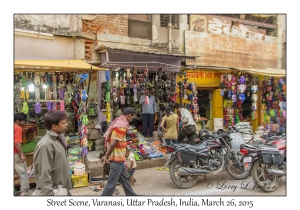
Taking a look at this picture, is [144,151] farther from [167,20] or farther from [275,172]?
[167,20]

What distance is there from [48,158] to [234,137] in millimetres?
4301

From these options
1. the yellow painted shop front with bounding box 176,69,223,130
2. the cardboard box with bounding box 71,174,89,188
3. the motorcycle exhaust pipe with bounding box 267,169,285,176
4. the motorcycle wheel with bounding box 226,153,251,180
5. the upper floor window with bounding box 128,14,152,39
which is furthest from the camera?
the yellow painted shop front with bounding box 176,69,223,130

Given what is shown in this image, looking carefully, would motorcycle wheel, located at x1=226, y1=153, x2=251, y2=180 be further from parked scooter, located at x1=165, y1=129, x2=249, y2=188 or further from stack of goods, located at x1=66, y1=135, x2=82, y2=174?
stack of goods, located at x1=66, y1=135, x2=82, y2=174

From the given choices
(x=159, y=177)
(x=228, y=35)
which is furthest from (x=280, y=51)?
(x=159, y=177)

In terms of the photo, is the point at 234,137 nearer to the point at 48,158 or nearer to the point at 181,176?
the point at 181,176

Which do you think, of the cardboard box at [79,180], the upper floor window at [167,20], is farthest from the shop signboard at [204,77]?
the cardboard box at [79,180]

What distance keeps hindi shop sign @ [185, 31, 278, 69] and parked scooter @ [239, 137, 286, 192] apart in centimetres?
521

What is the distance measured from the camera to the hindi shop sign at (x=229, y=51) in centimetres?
963

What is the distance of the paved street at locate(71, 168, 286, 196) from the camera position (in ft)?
15.8

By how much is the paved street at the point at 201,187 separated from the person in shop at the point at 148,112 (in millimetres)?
2825

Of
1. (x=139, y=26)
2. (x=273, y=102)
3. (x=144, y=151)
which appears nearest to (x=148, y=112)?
(x=144, y=151)

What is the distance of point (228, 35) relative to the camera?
10.2 metres

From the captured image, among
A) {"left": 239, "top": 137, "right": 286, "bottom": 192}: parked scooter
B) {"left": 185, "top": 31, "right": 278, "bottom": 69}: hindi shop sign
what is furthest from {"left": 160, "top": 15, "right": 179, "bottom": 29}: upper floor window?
{"left": 239, "top": 137, "right": 286, "bottom": 192}: parked scooter

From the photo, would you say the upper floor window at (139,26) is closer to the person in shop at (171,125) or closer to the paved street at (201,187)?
the person in shop at (171,125)
